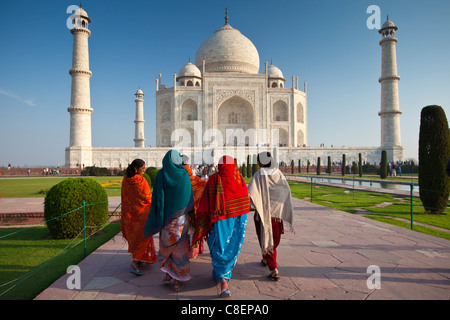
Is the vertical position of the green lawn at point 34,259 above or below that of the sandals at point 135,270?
below

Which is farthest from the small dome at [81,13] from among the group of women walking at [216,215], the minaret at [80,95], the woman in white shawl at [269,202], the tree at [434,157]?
the woman in white shawl at [269,202]

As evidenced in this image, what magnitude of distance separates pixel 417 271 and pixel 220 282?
175 cm

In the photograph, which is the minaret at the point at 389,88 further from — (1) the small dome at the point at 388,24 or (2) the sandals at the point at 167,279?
(2) the sandals at the point at 167,279

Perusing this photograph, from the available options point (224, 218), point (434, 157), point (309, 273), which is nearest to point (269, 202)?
point (224, 218)

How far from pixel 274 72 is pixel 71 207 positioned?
1188 inches

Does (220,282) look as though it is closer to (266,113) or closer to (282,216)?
(282,216)

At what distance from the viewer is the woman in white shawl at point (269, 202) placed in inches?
92.7

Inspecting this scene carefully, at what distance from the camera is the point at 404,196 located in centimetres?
782

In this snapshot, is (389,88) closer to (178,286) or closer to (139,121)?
(139,121)

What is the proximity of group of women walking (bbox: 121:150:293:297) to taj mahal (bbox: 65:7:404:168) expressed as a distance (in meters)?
20.5

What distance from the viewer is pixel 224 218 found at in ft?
7.16

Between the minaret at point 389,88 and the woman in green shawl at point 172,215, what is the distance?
84.0ft

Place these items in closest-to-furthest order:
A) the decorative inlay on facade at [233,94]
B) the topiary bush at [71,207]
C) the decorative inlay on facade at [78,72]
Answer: the topiary bush at [71,207] < the decorative inlay on facade at [78,72] < the decorative inlay on facade at [233,94]

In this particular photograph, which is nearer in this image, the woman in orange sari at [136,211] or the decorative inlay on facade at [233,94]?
the woman in orange sari at [136,211]
